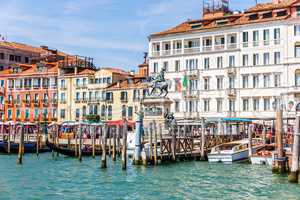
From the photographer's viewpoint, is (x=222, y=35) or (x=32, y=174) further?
(x=222, y=35)

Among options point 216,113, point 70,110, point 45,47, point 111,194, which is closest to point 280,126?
point 111,194

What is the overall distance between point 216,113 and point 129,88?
9.47 m

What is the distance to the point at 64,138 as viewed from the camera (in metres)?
50.6

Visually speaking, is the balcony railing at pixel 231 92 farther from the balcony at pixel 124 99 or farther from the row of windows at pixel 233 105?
the balcony at pixel 124 99

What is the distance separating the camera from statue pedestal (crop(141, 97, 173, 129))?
3575 cm

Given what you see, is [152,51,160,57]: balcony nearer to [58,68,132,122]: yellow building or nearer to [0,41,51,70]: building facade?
[58,68,132,122]: yellow building

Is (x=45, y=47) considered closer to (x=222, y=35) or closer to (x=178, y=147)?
(x=222, y=35)

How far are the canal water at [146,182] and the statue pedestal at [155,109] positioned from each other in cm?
532

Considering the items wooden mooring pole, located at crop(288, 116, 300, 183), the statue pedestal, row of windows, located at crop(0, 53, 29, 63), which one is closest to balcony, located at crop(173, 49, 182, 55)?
the statue pedestal

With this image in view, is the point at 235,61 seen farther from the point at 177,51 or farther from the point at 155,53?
the point at 155,53

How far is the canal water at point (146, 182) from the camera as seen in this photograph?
65.1 feet

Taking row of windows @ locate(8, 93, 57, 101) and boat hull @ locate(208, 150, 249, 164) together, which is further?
row of windows @ locate(8, 93, 57, 101)

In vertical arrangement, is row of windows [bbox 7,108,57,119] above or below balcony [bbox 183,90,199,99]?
below

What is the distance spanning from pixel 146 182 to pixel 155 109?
13.3 meters
